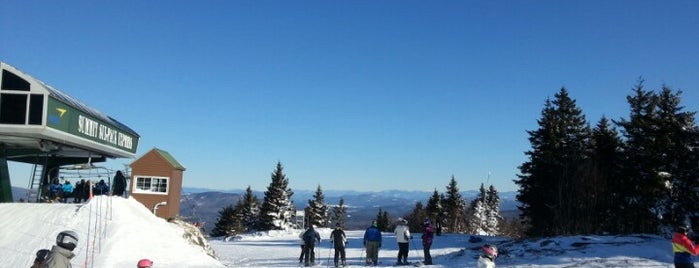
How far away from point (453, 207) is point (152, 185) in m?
45.0

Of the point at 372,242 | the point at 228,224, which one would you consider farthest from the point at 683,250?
the point at 228,224

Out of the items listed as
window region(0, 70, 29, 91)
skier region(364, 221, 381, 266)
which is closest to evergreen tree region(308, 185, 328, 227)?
skier region(364, 221, 381, 266)

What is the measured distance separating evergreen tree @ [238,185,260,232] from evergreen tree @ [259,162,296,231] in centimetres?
892

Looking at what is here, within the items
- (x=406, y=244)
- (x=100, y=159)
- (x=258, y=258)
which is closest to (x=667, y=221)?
(x=406, y=244)

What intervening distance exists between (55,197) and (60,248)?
20990 millimetres

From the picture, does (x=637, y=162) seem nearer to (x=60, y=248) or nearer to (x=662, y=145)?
(x=662, y=145)

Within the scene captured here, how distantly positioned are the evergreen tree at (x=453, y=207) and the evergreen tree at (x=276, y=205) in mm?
20318

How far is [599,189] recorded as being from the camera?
3169 centimetres

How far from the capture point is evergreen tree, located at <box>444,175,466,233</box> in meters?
68.3

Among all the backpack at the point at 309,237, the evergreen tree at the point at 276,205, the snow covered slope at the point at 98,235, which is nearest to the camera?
the snow covered slope at the point at 98,235

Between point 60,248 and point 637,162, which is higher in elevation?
point 637,162

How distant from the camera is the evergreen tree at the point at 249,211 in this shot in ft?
234

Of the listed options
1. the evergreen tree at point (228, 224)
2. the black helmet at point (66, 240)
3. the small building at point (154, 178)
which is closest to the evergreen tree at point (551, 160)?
the small building at point (154, 178)

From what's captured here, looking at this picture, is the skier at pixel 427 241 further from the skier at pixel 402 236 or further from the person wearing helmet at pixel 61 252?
the person wearing helmet at pixel 61 252
